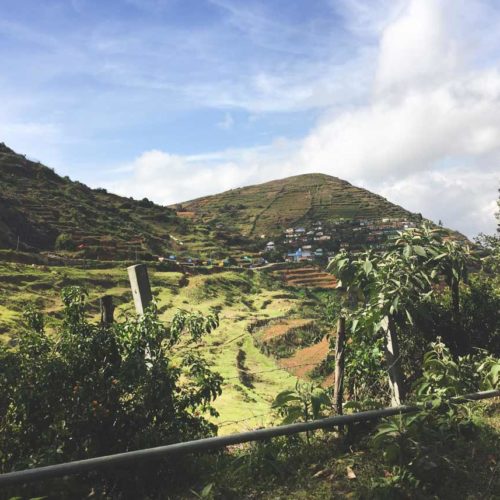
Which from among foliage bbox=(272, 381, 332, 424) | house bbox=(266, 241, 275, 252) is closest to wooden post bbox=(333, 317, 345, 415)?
foliage bbox=(272, 381, 332, 424)

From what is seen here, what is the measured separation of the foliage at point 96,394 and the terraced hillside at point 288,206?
113m

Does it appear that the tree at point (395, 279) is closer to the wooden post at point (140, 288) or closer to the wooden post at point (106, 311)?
the wooden post at point (140, 288)


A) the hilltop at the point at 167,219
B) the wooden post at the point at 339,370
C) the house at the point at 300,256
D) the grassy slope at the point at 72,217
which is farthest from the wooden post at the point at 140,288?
the house at the point at 300,256

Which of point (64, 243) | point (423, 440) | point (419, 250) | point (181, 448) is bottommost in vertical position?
point (423, 440)

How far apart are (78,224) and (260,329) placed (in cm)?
4463

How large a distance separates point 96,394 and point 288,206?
145658 millimetres

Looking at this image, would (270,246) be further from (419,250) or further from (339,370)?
(339,370)

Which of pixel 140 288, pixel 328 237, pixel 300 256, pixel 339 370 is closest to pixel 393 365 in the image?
pixel 339 370

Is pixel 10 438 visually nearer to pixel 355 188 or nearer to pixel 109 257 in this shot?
pixel 109 257

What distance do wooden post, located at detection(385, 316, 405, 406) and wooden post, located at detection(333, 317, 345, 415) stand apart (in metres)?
0.54

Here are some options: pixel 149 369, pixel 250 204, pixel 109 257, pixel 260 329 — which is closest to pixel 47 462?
pixel 149 369

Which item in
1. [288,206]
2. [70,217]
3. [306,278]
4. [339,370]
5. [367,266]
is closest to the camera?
[339,370]

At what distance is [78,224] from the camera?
64688 millimetres

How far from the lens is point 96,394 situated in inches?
151
